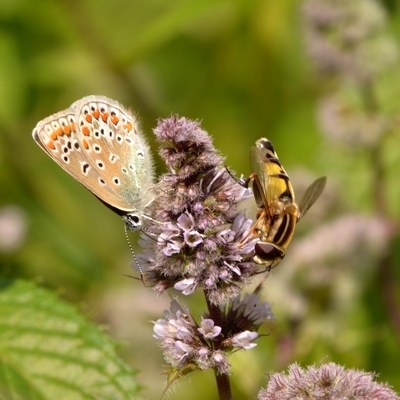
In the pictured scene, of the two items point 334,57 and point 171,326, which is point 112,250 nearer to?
point 334,57

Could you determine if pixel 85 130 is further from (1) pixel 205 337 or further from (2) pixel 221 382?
(2) pixel 221 382

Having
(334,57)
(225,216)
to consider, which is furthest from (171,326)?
(334,57)

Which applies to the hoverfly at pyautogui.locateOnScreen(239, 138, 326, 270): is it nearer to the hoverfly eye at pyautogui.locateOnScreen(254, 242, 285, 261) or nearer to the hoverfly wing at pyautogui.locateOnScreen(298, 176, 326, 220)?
the hoverfly eye at pyautogui.locateOnScreen(254, 242, 285, 261)

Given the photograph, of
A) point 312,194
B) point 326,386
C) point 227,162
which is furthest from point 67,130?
point 227,162

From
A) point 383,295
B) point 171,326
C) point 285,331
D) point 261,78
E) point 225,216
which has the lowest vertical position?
point 171,326

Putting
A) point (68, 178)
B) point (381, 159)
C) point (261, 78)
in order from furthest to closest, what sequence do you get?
point (68, 178) → point (261, 78) → point (381, 159)

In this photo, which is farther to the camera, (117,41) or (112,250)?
(117,41)

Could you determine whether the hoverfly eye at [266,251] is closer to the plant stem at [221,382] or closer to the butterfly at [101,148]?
the plant stem at [221,382]
